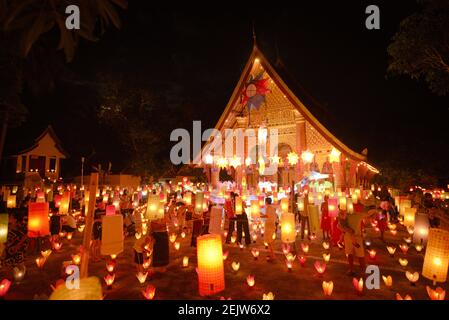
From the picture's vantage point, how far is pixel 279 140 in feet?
48.8

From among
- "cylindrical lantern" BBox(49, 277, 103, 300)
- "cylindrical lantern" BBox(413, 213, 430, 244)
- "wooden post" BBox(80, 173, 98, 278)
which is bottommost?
"cylindrical lantern" BBox(413, 213, 430, 244)

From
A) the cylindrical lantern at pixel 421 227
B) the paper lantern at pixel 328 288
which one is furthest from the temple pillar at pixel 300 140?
the paper lantern at pixel 328 288

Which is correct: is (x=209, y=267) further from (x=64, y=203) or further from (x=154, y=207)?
(x=64, y=203)

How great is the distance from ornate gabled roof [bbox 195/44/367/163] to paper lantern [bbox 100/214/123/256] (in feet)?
33.3

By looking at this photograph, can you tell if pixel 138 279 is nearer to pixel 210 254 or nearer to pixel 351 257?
pixel 210 254

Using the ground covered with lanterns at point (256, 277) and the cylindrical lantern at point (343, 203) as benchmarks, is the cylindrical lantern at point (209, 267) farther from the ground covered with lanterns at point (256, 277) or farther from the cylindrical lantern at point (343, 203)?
the cylindrical lantern at point (343, 203)

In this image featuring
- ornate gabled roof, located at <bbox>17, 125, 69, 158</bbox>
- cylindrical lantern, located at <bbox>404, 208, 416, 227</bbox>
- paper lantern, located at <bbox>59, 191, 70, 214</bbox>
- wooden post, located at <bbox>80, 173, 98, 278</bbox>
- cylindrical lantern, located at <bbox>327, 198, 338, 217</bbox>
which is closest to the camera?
wooden post, located at <bbox>80, 173, 98, 278</bbox>

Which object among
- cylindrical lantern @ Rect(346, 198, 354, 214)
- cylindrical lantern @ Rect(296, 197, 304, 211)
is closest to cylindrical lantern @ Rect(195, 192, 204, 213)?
cylindrical lantern @ Rect(296, 197, 304, 211)

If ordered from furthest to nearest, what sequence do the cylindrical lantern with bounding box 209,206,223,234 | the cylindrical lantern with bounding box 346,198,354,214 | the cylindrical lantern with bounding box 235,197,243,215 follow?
1. the cylindrical lantern with bounding box 346,198,354,214
2. the cylindrical lantern with bounding box 235,197,243,215
3. the cylindrical lantern with bounding box 209,206,223,234

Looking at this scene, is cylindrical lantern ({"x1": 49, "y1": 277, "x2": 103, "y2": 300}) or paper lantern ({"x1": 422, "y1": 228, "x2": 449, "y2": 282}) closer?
cylindrical lantern ({"x1": 49, "y1": 277, "x2": 103, "y2": 300})

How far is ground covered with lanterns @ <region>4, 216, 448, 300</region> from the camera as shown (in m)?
4.61

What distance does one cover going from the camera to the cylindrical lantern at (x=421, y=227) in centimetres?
664

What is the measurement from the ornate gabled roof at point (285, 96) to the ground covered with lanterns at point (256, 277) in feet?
18.8

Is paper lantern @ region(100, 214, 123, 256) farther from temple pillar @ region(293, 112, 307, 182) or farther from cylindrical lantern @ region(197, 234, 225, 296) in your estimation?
temple pillar @ region(293, 112, 307, 182)
